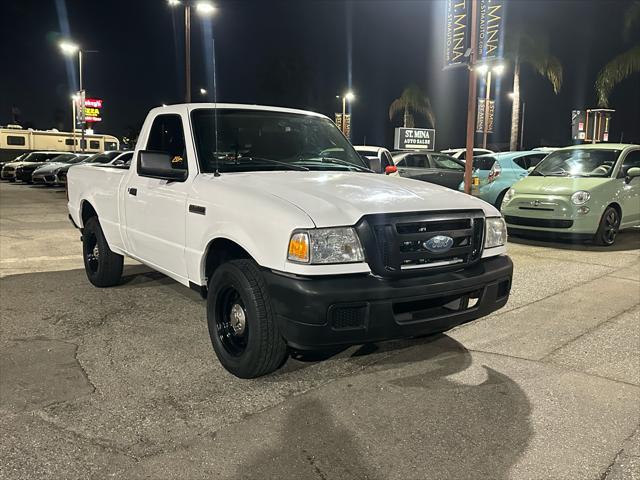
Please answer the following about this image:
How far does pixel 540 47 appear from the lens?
24.9 metres

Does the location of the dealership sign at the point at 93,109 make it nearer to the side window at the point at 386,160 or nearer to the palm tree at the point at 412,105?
the palm tree at the point at 412,105

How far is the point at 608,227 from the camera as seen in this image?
9.42 m

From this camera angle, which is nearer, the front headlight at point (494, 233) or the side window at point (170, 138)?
the front headlight at point (494, 233)

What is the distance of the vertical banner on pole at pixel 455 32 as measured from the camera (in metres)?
17.9

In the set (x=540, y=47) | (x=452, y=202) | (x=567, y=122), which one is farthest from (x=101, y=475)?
(x=567, y=122)

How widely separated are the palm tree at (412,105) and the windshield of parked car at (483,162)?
825 inches

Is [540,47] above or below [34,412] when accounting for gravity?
above

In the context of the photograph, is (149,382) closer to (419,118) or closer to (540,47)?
(540,47)

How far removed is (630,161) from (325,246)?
9095mm

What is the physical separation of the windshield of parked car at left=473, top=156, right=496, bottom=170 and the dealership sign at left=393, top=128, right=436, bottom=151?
7.75 m

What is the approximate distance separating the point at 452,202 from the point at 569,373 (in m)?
1.52

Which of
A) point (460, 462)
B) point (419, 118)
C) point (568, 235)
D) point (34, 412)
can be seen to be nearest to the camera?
point (460, 462)

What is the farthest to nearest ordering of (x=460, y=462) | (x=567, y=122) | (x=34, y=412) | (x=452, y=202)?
(x=567, y=122) → (x=452, y=202) → (x=34, y=412) → (x=460, y=462)

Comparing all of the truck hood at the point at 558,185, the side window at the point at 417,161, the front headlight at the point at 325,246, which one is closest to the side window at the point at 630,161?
the truck hood at the point at 558,185
